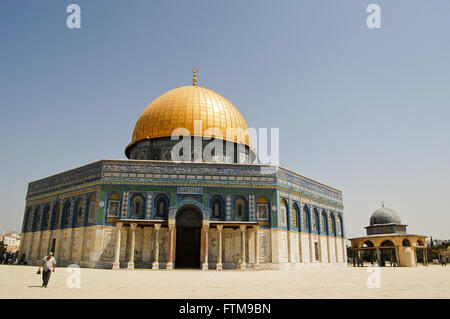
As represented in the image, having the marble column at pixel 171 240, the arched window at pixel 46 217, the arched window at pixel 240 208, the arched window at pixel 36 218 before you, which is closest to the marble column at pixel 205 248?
the marble column at pixel 171 240

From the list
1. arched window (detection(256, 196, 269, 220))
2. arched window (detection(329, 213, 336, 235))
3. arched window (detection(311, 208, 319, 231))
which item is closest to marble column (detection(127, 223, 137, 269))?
arched window (detection(256, 196, 269, 220))

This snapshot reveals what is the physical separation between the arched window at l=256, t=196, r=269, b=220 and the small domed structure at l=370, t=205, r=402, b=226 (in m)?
24.2

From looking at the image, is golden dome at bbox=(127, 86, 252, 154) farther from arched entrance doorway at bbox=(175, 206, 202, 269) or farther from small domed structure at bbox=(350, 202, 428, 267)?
small domed structure at bbox=(350, 202, 428, 267)

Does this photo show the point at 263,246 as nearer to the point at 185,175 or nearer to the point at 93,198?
the point at 185,175

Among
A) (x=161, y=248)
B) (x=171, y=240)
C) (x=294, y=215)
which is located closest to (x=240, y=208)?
(x=294, y=215)

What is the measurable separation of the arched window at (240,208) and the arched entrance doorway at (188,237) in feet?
8.00

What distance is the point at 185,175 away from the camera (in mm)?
23297

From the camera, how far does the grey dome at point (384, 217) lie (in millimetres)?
41344

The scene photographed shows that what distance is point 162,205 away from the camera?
22859mm

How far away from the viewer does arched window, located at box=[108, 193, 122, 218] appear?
74.1 feet

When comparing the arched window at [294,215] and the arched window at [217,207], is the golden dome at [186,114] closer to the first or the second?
the arched window at [217,207]

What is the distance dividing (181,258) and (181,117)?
34.9 ft
